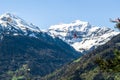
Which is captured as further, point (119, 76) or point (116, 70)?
point (119, 76)

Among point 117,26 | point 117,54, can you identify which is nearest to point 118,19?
point 117,26

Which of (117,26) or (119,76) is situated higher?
(117,26)

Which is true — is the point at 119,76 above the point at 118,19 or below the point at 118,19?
below

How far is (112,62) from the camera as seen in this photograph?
102 feet

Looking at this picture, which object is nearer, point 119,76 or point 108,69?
point 108,69

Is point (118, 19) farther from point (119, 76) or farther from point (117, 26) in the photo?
point (119, 76)

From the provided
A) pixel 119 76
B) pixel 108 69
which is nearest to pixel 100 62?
pixel 108 69

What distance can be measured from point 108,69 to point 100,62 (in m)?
0.95

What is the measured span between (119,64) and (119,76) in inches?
220

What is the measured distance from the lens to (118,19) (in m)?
30.3

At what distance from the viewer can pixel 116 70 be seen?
3072 centimetres

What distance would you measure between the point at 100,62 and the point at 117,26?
309cm

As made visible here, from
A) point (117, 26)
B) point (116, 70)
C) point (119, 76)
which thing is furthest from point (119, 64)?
point (119, 76)

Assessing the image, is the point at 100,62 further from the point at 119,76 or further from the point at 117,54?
the point at 119,76
